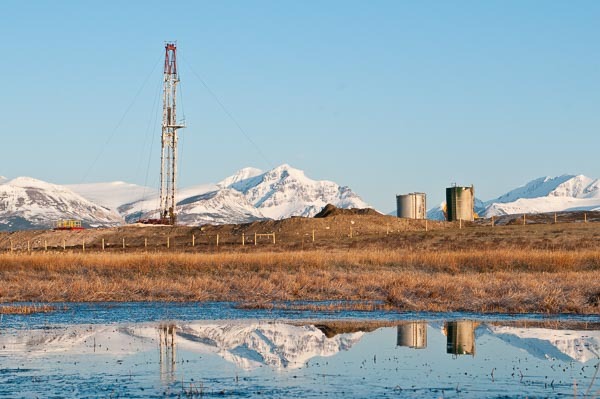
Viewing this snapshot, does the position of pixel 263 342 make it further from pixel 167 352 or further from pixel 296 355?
pixel 167 352

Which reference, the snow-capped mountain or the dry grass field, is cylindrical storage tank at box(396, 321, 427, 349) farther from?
the dry grass field

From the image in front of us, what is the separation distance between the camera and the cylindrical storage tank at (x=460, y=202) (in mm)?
114062

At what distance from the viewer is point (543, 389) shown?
1695 centimetres

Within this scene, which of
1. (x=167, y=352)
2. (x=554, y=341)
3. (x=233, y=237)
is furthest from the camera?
(x=233, y=237)

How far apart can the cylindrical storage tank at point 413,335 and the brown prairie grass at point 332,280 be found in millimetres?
4552

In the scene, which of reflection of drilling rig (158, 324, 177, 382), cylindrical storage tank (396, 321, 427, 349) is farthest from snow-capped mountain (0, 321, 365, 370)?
cylindrical storage tank (396, 321, 427, 349)

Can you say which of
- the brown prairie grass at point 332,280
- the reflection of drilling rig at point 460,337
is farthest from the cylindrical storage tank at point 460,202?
the reflection of drilling rig at point 460,337

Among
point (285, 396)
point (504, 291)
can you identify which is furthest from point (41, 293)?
point (285, 396)

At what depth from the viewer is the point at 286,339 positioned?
24219 millimetres

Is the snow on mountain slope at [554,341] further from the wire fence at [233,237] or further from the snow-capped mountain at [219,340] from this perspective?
the wire fence at [233,237]

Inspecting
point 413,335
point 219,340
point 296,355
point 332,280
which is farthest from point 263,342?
point 332,280

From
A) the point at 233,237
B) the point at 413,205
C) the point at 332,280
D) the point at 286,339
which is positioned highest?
the point at 413,205

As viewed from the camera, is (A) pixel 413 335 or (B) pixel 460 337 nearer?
(B) pixel 460 337

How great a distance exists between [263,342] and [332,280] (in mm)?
17029
